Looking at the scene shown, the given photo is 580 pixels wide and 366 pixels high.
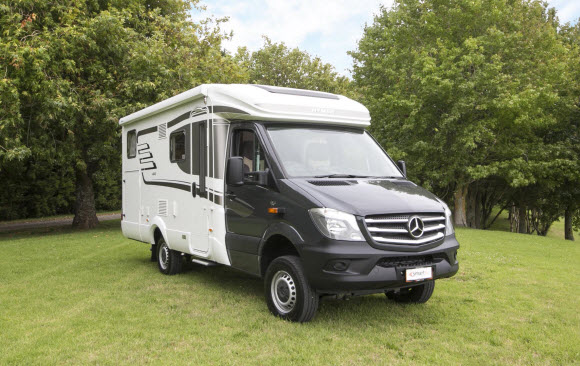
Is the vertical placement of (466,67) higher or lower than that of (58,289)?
higher

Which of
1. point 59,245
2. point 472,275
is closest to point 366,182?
point 472,275

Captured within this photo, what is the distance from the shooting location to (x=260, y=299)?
22.4 ft

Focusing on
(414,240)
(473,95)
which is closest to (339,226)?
(414,240)

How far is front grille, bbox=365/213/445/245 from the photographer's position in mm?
5254

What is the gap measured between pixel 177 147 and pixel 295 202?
10.8ft

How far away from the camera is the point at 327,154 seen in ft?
21.1

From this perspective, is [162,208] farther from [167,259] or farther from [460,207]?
[460,207]

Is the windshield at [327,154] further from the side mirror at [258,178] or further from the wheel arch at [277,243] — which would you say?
the wheel arch at [277,243]

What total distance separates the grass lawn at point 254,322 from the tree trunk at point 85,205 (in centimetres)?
1047

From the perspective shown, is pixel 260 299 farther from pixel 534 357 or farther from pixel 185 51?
pixel 185 51

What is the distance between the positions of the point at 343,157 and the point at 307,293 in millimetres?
1925

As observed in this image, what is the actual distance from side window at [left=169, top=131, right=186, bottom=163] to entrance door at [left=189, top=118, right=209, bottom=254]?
43cm

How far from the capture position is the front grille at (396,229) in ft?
17.2

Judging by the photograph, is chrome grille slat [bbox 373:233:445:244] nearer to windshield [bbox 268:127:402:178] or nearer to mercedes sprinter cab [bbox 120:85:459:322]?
mercedes sprinter cab [bbox 120:85:459:322]
